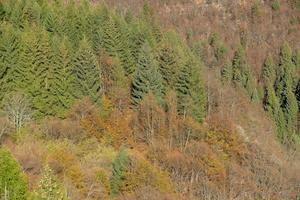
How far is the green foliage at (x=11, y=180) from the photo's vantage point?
39.1 meters

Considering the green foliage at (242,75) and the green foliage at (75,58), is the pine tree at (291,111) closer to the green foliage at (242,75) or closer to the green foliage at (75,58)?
the green foliage at (242,75)

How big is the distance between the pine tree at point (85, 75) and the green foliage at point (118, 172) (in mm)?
13260

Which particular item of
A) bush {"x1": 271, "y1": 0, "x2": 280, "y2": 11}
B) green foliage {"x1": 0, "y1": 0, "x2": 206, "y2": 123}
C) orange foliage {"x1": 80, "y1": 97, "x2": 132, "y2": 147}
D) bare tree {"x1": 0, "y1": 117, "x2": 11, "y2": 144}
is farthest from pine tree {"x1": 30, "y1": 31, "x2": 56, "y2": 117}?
bush {"x1": 271, "y1": 0, "x2": 280, "y2": 11}

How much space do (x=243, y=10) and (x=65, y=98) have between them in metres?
120

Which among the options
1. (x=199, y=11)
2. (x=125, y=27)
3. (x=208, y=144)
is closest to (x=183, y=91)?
(x=208, y=144)

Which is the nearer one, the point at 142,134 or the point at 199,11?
the point at 142,134

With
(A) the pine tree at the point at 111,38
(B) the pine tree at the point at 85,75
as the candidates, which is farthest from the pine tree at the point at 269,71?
(B) the pine tree at the point at 85,75

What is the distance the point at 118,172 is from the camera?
60.2m

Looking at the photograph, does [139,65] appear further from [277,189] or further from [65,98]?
[277,189]

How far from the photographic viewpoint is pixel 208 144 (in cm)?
7488

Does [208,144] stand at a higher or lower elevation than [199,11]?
lower

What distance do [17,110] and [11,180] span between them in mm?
23995

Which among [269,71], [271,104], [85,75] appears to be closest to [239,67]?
[269,71]

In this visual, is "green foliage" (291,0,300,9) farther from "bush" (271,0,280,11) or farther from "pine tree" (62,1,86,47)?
"pine tree" (62,1,86,47)
